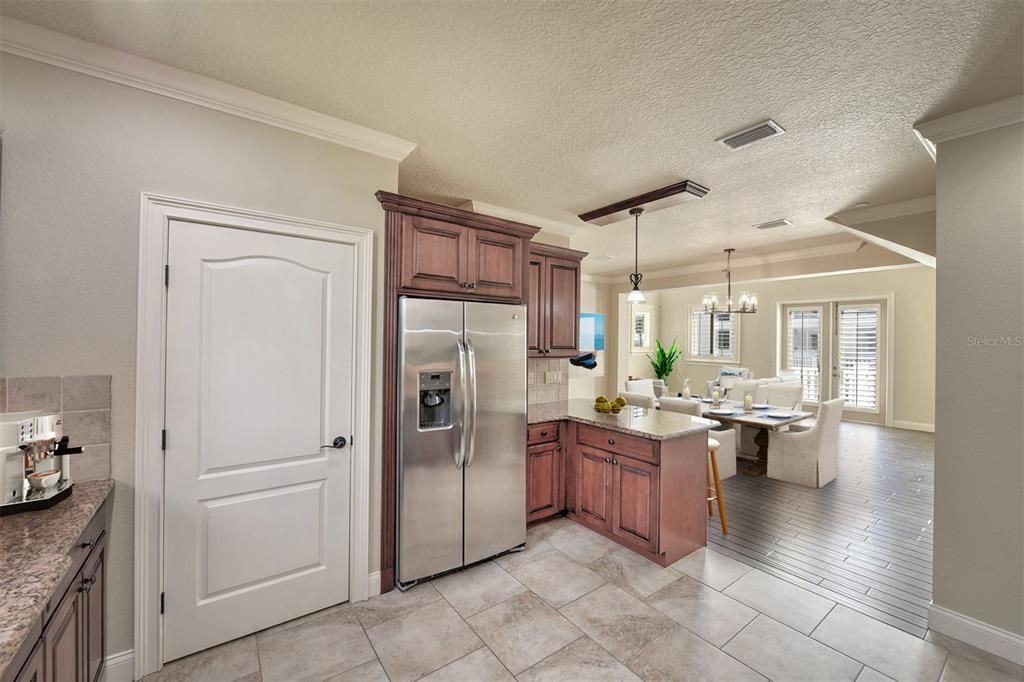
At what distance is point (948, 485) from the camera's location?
2248 mm

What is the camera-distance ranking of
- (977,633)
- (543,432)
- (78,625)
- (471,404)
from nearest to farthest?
(78,625) < (977,633) < (471,404) < (543,432)

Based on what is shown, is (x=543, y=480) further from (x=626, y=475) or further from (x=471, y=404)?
(x=471, y=404)

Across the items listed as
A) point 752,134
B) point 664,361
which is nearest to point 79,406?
point 752,134

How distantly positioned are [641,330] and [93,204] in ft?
31.5

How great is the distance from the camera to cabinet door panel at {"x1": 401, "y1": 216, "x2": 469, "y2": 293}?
104 inches

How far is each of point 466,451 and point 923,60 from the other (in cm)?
292

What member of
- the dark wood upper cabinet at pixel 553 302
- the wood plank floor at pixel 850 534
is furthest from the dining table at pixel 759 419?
the dark wood upper cabinet at pixel 553 302

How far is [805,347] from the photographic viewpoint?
8.43m

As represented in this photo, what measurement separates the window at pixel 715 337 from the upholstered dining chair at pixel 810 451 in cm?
449

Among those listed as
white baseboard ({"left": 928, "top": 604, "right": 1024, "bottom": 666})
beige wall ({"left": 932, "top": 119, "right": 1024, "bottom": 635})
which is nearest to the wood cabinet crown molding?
beige wall ({"left": 932, "top": 119, "right": 1024, "bottom": 635})

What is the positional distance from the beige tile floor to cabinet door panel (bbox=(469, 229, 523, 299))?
189cm

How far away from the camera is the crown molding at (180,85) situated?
68.1 inches

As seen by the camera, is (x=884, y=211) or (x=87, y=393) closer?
(x=87, y=393)

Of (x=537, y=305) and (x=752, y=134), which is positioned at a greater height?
(x=752, y=134)
